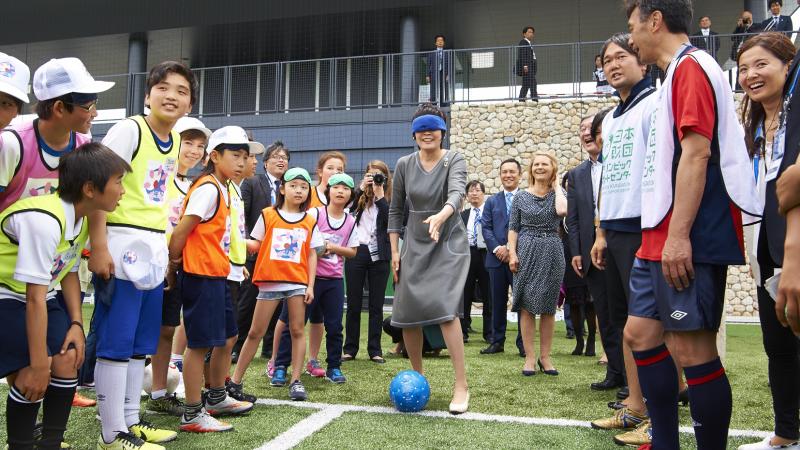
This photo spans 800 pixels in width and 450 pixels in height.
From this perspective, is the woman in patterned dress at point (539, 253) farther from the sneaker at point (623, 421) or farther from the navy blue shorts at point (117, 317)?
the navy blue shorts at point (117, 317)

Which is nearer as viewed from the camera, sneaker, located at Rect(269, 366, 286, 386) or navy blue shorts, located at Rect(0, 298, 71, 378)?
navy blue shorts, located at Rect(0, 298, 71, 378)

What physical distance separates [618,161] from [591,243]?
59.4 inches

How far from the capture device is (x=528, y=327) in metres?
5.55

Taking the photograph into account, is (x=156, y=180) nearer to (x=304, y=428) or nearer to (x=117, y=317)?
(x=117, y=317)

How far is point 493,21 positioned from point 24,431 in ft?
60.7

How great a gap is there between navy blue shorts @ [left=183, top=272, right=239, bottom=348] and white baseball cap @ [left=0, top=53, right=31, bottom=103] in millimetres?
1306

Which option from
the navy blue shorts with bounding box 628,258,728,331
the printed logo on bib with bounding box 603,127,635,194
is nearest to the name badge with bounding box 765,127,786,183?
the navy blue shorts with bounding box 628,258,728,331

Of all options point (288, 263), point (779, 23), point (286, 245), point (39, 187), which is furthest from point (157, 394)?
A: point (779, 23)

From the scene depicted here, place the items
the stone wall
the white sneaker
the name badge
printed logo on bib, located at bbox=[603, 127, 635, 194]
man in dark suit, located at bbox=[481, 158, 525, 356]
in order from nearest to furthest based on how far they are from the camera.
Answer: the name badge, the white sneaker, printed logo on bib, located at bbox=[603, 127, 635, 194], man in dark suit, located at bbox=[481, 158, 525, 356], the stone wall

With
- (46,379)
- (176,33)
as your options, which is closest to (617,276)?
(46,379)

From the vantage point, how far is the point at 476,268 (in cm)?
880

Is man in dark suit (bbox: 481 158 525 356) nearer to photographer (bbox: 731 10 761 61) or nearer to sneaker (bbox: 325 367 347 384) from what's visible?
sneaker (bbox: 325 367 347 384)

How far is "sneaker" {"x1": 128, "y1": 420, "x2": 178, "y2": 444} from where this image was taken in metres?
3.18

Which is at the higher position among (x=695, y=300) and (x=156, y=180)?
(x=156, y=180)
